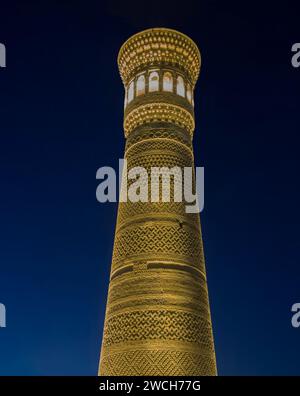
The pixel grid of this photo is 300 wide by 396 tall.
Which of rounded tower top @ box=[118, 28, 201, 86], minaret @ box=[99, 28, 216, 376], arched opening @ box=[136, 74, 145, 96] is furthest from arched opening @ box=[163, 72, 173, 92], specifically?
arched opening @ box=[136, 74, 145, 96]

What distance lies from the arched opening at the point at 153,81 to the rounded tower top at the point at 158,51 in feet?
0.48

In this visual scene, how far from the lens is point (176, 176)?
6707mm

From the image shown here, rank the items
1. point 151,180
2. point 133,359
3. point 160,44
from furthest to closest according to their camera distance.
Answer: point 160,44 < point 151,180 < point 133,359

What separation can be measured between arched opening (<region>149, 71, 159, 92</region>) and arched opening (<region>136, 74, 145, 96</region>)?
Result: 11cm

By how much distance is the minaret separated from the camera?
18.7 ft

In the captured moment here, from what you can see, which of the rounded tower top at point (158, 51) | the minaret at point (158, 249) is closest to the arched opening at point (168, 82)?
the minaret at point (158, 249)

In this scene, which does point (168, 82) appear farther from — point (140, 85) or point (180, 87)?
point (140, 85)

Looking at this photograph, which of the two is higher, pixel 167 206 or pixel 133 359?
pixel 167 206

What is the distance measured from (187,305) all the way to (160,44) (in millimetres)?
3565

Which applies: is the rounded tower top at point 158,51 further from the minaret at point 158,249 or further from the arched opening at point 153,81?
the arched opening at point 153,81
